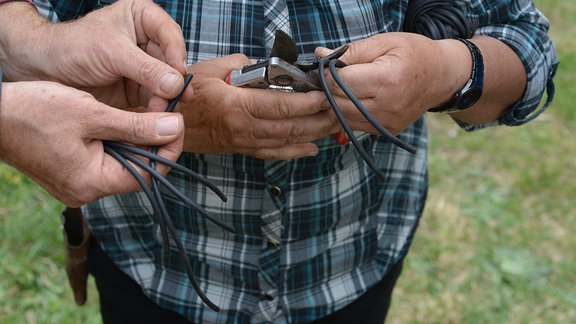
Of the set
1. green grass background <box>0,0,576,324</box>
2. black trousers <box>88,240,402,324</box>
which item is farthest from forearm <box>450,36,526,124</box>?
green grass background <box>0,0,576,324</box>

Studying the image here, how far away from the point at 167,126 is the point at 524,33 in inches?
27.4

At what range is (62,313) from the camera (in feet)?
7.30

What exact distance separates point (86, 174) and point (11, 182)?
2140 millimetres

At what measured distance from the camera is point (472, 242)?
2.54 meters

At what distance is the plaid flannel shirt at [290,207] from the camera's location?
98cm

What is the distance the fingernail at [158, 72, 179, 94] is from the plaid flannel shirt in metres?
0.18

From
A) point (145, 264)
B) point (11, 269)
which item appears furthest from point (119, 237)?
point (11, 269)

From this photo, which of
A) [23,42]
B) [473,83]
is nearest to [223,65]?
[23,42]

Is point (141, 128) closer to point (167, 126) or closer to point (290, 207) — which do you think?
point (167, 126)

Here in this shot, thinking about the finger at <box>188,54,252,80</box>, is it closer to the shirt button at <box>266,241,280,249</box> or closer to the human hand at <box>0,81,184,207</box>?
the human hand at <box>0,81,184,207</box>

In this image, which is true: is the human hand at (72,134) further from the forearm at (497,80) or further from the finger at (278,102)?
the forearm at (497,80)

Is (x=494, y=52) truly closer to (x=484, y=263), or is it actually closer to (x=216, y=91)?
(x=216, y=91)

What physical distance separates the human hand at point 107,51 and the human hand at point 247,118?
0.07m

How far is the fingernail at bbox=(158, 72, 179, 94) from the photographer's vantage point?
2.64ft
